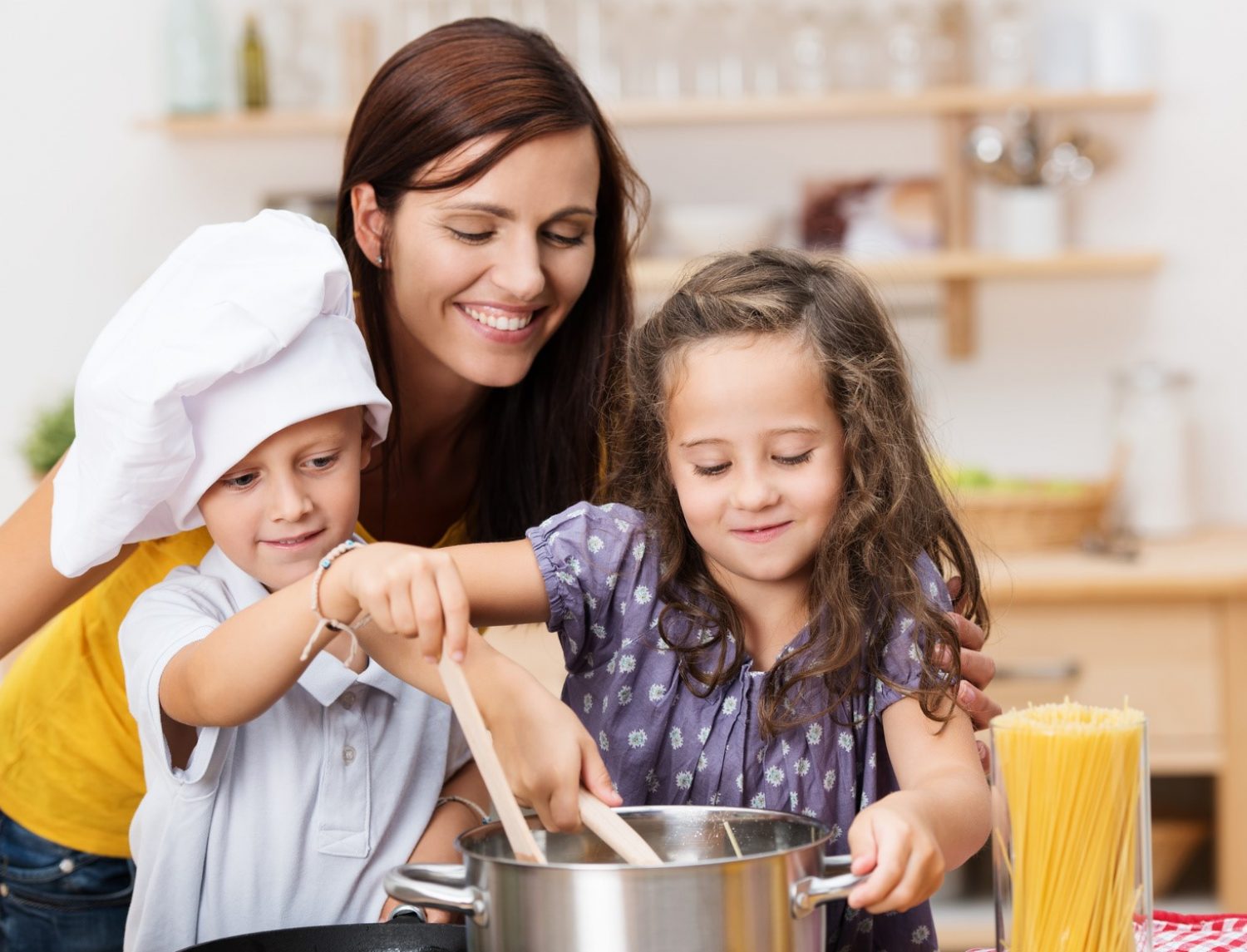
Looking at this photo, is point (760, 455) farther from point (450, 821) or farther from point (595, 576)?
point (450, 821)

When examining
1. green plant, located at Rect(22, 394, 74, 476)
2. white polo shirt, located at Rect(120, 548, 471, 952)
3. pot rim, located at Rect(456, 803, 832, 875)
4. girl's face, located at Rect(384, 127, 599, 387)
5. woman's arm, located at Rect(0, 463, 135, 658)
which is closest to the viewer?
pot rim, located at Rect(456, 803, 832, 875)

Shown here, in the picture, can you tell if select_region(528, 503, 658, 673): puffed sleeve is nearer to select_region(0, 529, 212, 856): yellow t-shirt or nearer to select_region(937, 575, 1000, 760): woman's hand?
select_region(937, 575, 1000, 760): woman's hand

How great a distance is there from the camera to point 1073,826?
0.80 meters

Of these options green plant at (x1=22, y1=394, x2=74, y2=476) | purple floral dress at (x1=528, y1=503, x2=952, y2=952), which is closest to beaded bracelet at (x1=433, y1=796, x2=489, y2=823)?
purple floral dress at (x1=528, y1=503, x2=952, y2=952)

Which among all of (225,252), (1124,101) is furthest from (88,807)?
(1124,101)

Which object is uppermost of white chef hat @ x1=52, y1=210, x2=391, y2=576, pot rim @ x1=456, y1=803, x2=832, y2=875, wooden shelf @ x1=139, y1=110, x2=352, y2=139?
wooden shelf @ x1=139, y1=110, x2=352, y2=139

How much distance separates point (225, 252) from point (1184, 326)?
250 cm

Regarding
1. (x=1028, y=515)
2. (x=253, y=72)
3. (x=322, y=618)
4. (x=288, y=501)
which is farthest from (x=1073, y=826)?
(x=253, y=72)

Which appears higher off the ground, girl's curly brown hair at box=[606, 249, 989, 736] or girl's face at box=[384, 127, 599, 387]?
girl's face at box=[384, 127, 599, 387]

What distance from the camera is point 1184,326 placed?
10.1 feet

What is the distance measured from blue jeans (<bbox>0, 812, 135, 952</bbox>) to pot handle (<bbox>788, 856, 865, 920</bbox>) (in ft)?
2.95

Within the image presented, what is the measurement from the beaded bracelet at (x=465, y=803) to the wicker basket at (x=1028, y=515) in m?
1.69

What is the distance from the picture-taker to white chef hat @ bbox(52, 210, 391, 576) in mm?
976

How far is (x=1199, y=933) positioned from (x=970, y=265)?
2062 mm
